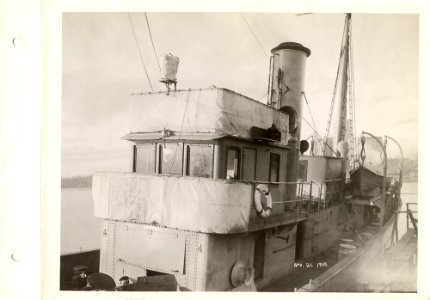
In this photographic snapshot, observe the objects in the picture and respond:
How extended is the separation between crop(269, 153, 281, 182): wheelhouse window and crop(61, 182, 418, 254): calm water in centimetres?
98

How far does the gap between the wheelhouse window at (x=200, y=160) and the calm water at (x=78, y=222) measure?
740mm

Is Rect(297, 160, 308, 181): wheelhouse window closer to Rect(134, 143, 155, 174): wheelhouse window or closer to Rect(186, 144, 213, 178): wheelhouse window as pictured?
Rect(186, 144, 213, 178): wheelhouse window

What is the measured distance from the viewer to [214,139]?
2.68m

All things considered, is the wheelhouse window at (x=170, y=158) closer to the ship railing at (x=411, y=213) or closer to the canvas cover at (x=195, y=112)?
the canvas cover at (x=195, y=112)

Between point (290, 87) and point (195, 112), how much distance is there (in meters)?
0.89

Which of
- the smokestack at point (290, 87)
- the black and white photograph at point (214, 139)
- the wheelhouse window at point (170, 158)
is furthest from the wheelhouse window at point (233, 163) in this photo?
the smokestack at point (290, 87)

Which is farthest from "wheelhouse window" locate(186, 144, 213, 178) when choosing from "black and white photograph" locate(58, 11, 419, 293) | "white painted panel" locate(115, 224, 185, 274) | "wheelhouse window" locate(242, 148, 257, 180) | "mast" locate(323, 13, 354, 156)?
"mast" locate(323, 13, 354, 156)

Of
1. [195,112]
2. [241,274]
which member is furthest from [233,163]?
[241,274]

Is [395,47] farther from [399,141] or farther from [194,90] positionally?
[194,90]

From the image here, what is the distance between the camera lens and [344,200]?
3.65 m
